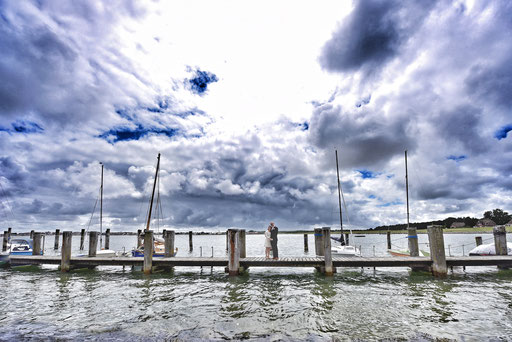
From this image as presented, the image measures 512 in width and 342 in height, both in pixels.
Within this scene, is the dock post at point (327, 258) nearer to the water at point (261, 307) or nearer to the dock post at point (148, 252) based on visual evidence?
the water at point (261, 307)

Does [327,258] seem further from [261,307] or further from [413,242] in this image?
[413,242]

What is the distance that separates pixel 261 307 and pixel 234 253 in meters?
5.70

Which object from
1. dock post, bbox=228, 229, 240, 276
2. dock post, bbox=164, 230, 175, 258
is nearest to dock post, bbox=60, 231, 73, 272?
dock post, bbox=164, 230, 175, 258

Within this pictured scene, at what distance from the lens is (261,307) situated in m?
10.6

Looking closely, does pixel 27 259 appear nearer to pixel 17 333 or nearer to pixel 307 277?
pixel 17 333

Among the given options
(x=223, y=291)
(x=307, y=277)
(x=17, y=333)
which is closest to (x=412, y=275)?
(x=307, y=277)

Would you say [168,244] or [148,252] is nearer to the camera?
[148,252]

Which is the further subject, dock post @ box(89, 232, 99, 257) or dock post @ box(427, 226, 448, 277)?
dock post @ box(89, 232, 99, 257)

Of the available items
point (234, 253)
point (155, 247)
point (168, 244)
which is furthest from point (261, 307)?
point (155, 247)

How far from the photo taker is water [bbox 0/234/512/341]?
320 inches

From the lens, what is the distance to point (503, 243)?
1784 cm

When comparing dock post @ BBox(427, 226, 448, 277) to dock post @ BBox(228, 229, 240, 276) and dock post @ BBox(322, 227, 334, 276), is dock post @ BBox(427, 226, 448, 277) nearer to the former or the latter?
dock post @ BBox(322, 227, 334, 276)

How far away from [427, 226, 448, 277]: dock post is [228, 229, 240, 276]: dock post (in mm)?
10084

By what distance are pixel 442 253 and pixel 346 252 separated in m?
11.5
